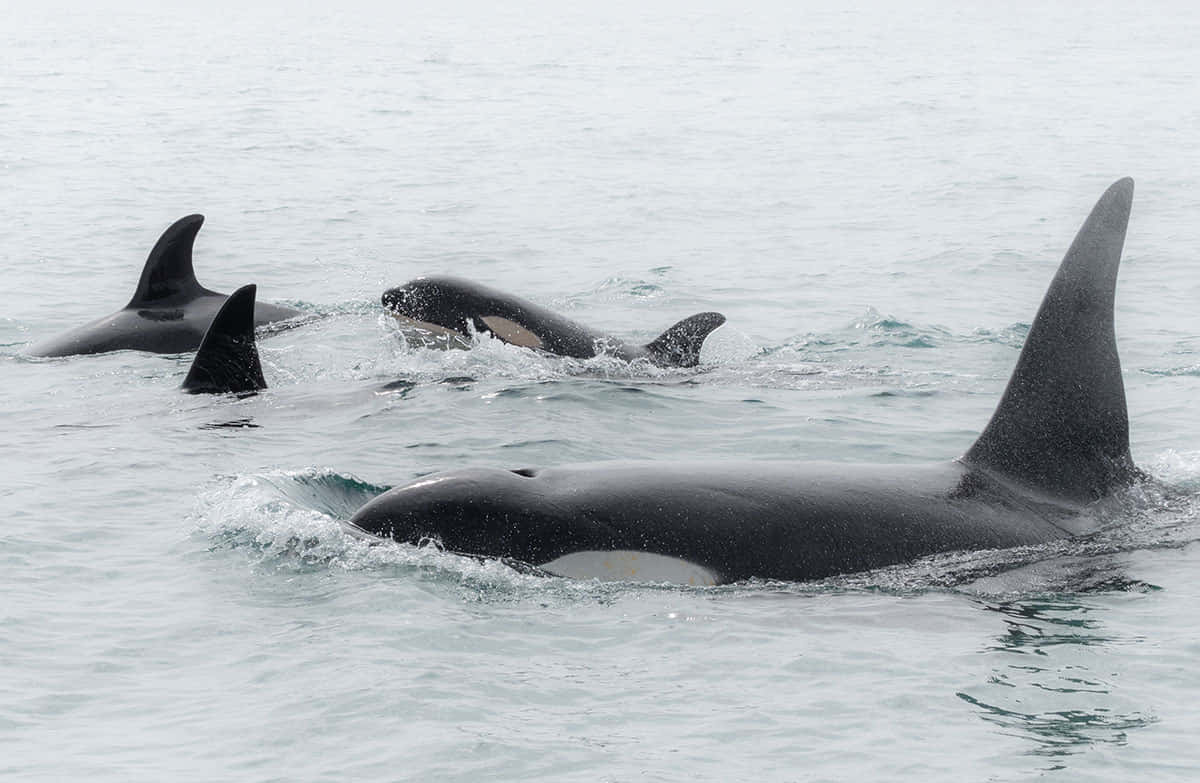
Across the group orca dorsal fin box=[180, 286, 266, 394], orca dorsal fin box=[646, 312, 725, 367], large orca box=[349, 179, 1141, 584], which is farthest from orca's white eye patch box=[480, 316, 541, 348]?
large orca box=[349, 179, 1141, 584]

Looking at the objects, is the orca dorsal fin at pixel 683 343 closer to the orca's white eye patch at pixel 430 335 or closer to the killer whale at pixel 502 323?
the killer whale at pixel 502 323

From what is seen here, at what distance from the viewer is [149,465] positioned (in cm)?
1103

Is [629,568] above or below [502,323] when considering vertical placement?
below

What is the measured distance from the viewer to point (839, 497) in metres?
8.03

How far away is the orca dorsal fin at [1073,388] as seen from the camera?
27.2 feet

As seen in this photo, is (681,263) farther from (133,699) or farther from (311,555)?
(133,699)

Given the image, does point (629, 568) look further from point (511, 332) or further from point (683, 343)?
point (683, 343)

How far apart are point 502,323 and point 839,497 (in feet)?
24.2

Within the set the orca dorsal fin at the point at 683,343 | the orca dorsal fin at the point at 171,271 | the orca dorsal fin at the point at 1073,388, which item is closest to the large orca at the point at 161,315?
the orca dorsal fin at the point at 171,271

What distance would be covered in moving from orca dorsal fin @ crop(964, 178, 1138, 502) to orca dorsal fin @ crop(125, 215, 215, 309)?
10.3 meters

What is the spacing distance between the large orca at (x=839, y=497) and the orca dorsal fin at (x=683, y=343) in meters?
6.79

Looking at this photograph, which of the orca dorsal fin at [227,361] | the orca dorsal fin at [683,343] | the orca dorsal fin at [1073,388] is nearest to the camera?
the orca dorsal fin at [1073,388]

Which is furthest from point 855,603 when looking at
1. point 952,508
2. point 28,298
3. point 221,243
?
point 221,243

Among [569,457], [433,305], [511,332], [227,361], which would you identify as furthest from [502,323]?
[569,457]
